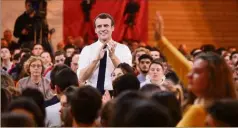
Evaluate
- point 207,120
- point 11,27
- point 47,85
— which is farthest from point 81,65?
point 11,27

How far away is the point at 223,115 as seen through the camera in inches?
179

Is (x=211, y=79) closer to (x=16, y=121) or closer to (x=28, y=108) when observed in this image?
(x=28, y=108)

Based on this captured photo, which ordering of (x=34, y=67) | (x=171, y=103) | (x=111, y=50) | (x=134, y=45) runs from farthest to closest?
(x=134, y=45) → (x=34, y=67) → (x=111, y=50) → (x=171, y=103)

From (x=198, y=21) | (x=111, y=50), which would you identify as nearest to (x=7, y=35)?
(x=198, y=21)

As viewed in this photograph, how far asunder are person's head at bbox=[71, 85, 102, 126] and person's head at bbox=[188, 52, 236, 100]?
621 mm

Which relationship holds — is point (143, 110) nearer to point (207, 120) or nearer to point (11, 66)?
point (207, 120)

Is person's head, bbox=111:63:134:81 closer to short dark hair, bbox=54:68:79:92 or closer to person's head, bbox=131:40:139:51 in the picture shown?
short dark hair, bbox=54:68:79:92

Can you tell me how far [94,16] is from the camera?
63.7 feet

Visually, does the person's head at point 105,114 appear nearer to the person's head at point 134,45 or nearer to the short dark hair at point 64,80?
the short dark hair at point 64,80

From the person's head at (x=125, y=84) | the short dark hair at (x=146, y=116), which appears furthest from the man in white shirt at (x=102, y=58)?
the short dark hair at (x=146, y=116)

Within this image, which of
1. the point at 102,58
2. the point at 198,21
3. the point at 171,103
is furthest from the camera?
the point at 198,21

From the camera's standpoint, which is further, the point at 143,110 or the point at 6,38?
the point at 6,38

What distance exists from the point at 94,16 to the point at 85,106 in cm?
1421

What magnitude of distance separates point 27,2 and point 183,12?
528 centimetres
